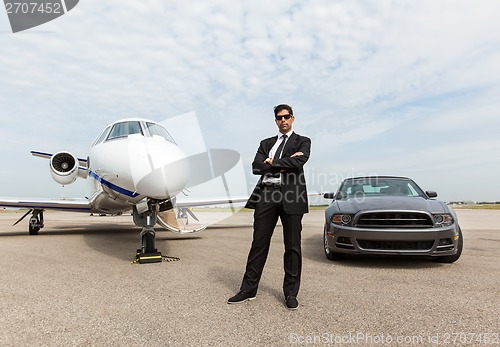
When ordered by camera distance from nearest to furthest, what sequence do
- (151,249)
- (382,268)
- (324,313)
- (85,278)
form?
(324,313) < (85,278) < (382,268) < (151,249)

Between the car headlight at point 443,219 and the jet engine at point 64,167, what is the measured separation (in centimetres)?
1022

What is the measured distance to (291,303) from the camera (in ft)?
10.6

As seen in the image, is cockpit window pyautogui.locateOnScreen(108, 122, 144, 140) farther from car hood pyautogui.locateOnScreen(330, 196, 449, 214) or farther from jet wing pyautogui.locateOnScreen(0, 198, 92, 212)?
jet wing pyautogui.locateOnScreen(0, 198, 92, 212)

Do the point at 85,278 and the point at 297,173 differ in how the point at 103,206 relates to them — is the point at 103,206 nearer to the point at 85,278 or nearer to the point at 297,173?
the point at 85,278

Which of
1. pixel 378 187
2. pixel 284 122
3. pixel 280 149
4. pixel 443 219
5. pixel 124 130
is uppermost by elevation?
pixel 124 130

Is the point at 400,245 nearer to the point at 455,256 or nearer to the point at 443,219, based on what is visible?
the point at 443,219

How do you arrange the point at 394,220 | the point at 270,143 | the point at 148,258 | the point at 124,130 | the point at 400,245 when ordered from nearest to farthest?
the point at 270,143 < the point at 400,245 < the point at 394,220 < the point at 148,258 < the point at 124,130

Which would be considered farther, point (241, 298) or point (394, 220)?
point (394, 220)

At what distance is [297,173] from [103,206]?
754 cm

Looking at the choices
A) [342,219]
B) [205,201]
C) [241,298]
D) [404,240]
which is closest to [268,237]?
[241,298]

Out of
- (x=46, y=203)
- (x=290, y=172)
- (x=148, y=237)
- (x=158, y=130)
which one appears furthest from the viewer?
(x=46, y=203)

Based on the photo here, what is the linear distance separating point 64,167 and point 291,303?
33.2ft

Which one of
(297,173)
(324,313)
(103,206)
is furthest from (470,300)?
(103,206)

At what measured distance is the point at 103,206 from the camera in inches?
375
